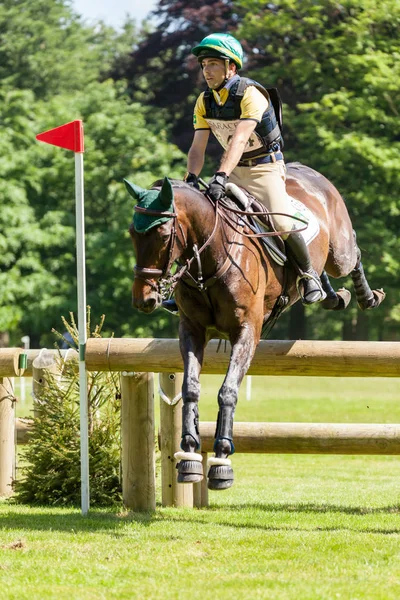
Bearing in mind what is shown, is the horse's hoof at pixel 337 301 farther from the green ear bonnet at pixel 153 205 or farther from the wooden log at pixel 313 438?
the green ear bonnet at pixel 153 205

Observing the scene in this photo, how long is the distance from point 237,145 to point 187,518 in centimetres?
282

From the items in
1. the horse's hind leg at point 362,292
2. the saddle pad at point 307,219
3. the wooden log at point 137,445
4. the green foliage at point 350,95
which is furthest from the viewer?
the green foliage at point 350,95

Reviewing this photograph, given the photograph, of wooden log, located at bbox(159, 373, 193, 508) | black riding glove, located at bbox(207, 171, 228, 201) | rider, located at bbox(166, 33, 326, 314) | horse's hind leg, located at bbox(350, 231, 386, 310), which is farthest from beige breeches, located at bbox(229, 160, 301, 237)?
wooden log, located at bbox(159, 373, 193, 508)

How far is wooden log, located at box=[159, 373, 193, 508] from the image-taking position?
856 cm

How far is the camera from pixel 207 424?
8820 millimetres

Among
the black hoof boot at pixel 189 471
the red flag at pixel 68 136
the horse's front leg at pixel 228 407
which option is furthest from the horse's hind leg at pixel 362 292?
the black hoof boot at pixel 189 471

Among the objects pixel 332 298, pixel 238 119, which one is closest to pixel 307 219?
pixel 238 119

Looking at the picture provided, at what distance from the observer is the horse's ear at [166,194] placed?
645 centimetres

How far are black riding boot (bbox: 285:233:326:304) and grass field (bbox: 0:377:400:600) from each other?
1659mm

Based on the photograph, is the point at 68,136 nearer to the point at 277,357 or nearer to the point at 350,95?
the point at 277,357

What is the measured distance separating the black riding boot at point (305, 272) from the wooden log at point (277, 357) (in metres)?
0.36

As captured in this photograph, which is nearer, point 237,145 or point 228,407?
point 228,407

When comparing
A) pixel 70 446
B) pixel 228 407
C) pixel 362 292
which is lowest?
pixel 70 446

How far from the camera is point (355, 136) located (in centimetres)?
3120
